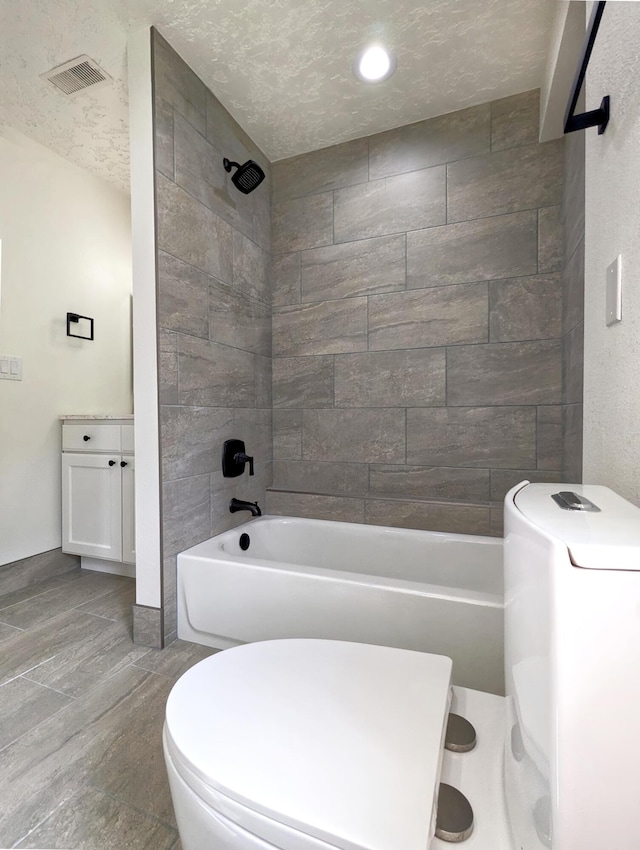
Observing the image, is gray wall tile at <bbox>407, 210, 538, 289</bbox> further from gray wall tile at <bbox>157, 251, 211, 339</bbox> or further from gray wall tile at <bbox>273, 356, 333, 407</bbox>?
gray wall tile at <bbox>157, 251, 211, 339</bbox>

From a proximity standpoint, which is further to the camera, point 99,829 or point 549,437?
point 549,437

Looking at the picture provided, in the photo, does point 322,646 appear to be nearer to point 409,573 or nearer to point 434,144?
point 409,573

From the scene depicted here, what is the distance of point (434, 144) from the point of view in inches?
85.5

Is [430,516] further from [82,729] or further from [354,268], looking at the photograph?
[82,729]

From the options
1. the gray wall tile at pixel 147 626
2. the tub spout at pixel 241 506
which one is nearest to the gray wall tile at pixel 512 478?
the tub spout at pixel 241 506

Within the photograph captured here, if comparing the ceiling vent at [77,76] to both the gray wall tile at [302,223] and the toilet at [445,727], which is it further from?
the toilet at [445,727]

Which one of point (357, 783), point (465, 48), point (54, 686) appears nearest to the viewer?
point (357, 783)

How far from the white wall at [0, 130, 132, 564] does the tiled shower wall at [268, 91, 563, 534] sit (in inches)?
47.7

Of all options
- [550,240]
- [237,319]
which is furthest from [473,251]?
[237,319]

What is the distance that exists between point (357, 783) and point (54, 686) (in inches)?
52.9

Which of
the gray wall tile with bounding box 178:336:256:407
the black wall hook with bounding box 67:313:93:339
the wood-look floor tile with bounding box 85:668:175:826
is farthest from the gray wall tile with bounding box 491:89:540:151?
the wood-look floor tile with bounding box 85:668:175:826

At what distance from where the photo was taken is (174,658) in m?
1.58

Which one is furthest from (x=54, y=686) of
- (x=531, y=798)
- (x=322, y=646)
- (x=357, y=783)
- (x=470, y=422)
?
(x=470, y=422)

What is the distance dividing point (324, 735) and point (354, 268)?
2.20 metres
